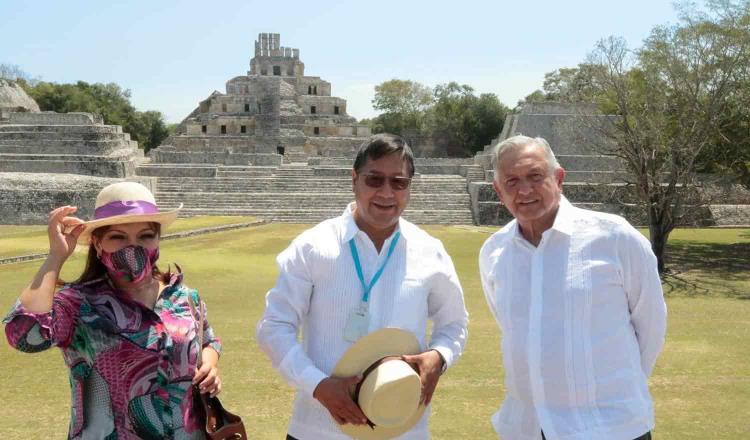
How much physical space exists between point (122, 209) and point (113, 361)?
1.82ft

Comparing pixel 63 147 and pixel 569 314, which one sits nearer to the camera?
pixel 569 314

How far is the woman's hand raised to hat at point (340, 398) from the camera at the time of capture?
2.43 metres

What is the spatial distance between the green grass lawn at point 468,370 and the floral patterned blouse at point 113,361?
6.69 ft

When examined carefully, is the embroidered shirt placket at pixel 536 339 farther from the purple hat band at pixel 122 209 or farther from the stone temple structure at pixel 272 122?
the stone temple structure at pixel 272 122

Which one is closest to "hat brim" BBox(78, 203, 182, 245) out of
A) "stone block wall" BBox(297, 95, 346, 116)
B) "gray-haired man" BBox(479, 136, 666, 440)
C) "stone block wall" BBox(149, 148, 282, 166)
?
"gray-haired man" BBox(479, 136, 666, 440)

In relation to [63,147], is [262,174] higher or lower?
lower

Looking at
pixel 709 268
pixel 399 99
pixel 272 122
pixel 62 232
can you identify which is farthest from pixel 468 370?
pixel 399 99

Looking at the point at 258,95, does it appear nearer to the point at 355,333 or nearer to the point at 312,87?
the point at 312,87

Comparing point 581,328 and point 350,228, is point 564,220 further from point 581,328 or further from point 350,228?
point 350,228

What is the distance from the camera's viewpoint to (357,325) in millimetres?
2594

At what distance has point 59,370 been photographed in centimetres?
599

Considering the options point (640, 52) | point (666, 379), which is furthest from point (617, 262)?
point (640, 52)

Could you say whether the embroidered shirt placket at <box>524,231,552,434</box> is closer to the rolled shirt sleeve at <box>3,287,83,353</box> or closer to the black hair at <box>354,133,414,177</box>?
the black hair at <box>354,133,414,177</box>

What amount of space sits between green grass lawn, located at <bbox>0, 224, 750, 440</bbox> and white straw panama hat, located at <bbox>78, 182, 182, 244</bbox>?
226 centimetres
